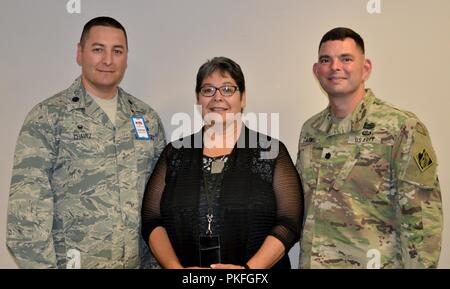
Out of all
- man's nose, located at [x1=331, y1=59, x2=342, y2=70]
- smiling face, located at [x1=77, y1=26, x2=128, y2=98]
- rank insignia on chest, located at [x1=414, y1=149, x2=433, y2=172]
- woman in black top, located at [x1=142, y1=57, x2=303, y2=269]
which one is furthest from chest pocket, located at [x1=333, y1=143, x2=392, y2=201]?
smiling face, located at [x1=77, y1=26, x2=128, y2=98]

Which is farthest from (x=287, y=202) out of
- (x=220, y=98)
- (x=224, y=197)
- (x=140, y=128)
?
(x=140, y=128)

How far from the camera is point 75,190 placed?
7.88 ft

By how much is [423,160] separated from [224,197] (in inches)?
36.4

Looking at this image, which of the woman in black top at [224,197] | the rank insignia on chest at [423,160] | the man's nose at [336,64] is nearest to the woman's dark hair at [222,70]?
the woman in black top at [224,197]

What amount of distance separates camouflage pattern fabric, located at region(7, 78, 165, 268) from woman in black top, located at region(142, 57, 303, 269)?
17cm

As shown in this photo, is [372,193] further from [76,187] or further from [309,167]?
[76,187]

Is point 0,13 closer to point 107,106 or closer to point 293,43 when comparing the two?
point 107,106

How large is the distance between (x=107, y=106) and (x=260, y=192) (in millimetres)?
945

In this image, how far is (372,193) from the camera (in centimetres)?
228

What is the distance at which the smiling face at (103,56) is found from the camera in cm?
246

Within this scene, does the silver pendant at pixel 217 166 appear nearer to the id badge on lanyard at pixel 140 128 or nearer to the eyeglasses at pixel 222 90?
the eyeglasses at pixel 222 90

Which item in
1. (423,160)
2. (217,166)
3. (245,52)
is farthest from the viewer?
(245,52)

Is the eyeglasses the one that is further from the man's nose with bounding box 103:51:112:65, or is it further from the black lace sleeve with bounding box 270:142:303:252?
the man's nose with bounding box 103:51:112:65

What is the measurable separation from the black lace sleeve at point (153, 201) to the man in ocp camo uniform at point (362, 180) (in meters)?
0.72
